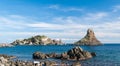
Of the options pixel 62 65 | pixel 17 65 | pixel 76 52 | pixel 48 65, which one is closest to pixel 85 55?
pixel 76 52

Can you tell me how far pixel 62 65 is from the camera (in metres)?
88.6

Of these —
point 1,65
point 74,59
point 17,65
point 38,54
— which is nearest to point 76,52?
point 74,59

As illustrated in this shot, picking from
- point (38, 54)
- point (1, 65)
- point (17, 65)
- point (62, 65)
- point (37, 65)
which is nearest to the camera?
point (1, 65)

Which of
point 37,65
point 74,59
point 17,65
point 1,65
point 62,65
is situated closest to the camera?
point 1,65

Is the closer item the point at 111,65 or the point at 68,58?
the point at 111,65

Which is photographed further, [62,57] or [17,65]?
[62,57]

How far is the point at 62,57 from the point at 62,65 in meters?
30.3

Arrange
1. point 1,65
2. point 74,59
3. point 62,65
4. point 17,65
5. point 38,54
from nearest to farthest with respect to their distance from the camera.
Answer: point 1,65, point 17,65, point 62,65, point 74,59, point 38,54

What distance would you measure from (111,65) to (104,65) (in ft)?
7.61

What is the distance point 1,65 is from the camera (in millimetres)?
60344

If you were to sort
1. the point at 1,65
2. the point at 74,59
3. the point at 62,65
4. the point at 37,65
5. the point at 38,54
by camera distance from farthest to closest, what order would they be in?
the point at 38,54 → the point at 74,59 → the point at 62,65 → the point at 37,65 → the point at 1,65

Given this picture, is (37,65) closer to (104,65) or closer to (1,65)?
(1,65)

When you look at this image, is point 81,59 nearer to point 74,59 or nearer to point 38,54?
point 74,59

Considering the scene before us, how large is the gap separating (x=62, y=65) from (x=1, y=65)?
31.6m
